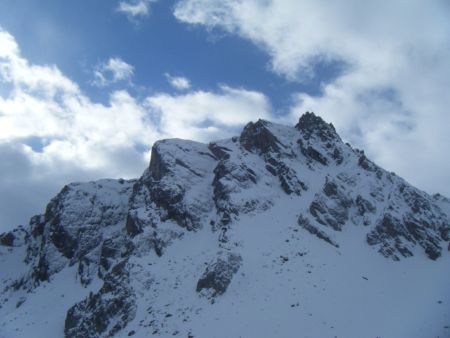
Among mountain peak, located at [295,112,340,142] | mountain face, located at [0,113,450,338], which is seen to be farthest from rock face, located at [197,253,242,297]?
mountain peak, located at [295,112,340,142]

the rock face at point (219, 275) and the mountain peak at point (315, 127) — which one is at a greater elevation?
the mountain peak at point (315, 127)

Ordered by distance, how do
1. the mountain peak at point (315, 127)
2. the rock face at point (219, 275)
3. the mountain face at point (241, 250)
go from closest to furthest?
the mountain face at point (241, 250) → the rock face at point (219, 275) → the mountain peak at point (315, 127)

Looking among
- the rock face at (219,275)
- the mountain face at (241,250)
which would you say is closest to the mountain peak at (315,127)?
the mountain face at (241,250)

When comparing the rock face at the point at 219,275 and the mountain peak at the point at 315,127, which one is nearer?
the rock face at the point at 219,275

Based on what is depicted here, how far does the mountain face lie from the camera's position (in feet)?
121

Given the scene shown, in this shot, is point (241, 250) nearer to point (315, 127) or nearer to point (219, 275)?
point (219, 275)

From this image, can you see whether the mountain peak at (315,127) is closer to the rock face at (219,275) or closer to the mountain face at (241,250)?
the mountain face at (241,250)

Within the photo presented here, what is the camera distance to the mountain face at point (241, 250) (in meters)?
37.0

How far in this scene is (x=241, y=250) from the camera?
45.1 m

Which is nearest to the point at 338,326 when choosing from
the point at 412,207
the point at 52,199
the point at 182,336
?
the point at 182,336

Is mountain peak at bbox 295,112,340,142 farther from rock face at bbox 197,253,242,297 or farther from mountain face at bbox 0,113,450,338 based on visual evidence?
rock face at bbox 197,253,242,297

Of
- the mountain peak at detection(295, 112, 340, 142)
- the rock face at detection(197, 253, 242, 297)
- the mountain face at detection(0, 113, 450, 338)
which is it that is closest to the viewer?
the mountain face at detection(0, 113, 450, 338)

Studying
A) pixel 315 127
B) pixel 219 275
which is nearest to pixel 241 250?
pixel 219 275

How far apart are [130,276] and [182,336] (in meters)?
11.0
